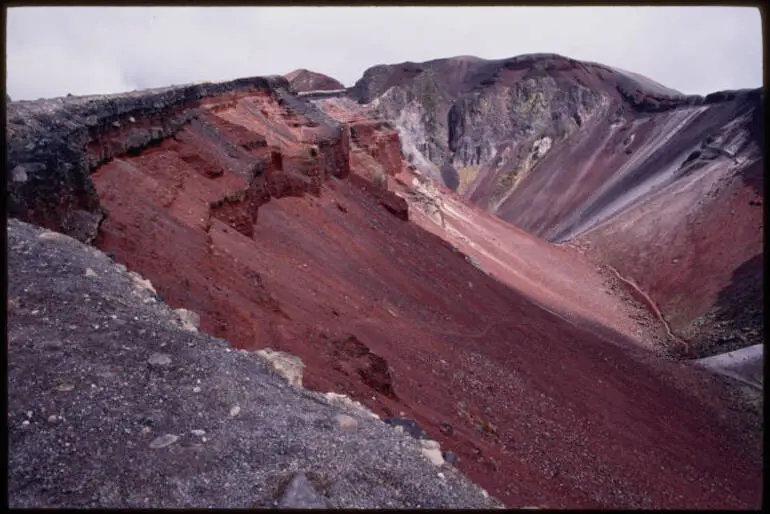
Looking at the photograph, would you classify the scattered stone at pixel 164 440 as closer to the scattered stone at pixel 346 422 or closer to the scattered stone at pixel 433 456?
the scattered stone at pixel 346 422

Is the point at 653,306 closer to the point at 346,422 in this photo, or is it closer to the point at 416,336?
the point at 416,336

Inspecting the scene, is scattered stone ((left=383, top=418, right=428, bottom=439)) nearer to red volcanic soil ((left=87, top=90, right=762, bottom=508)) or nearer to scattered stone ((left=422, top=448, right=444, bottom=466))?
scattered stone ((left=422, top=448, right=444, bottom=466))

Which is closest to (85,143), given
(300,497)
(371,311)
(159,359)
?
(371,311)

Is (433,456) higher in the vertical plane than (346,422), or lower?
lower

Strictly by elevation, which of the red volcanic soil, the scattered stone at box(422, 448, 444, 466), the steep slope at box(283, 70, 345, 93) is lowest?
the red volcanic soil

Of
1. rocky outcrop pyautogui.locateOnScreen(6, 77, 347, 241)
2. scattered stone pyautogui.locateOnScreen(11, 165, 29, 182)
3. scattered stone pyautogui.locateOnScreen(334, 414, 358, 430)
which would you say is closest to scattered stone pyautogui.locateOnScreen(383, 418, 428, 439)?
scattered stone pyautogui.locateOnScreen(334, 414, 358, 430)
